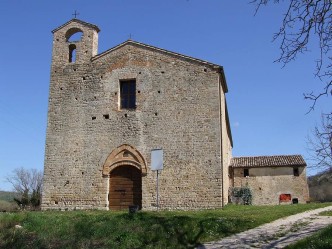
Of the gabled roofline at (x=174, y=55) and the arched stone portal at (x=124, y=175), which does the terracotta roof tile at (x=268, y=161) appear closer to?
the gabled roofline at (x=174, y=55)

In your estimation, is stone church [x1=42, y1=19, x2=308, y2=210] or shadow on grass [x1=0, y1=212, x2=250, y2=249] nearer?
shadow on grass [x1=0, y1=212, x2=250, y2=249]

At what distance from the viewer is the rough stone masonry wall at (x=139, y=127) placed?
56.8 feet

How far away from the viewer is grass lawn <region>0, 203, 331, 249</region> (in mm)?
11188

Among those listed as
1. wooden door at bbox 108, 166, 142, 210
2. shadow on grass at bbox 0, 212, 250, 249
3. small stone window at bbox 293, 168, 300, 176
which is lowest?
shadow on grass at bbox 0, 212, 250, 249

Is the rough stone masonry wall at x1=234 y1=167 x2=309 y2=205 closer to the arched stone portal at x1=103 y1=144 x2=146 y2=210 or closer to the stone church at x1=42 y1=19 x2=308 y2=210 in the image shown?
the stone church at x1=42 y1=19 x2=308 y2=210

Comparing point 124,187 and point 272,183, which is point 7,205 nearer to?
point 124,187

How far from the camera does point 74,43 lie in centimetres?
2070

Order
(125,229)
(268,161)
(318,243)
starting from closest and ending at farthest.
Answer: (318,243), (125,229), (268,161)

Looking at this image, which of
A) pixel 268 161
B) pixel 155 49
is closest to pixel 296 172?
pixel 268 161

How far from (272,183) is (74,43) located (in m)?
16.0

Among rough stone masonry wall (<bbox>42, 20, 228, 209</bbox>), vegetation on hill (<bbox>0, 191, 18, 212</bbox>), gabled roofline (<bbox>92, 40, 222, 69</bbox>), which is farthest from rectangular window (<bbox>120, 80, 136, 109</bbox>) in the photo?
vegetation on hill (<bbox>0, 191, 18, 212</bbox>)

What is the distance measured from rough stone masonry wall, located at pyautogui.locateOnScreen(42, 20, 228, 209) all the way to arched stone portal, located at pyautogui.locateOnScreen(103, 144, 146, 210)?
0.95 ft

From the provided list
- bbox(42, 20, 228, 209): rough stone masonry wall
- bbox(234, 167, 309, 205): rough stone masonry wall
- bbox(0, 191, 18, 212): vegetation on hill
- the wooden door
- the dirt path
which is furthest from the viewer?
bbox(234, 167, 309, 205): rough stone masonry wall

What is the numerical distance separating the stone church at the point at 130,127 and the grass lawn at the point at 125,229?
154 inches
